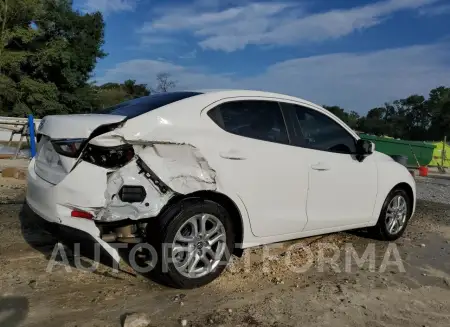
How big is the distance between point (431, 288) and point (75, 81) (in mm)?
33236

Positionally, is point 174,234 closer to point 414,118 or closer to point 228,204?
point 228,204

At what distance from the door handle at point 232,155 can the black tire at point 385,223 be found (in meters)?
2.39

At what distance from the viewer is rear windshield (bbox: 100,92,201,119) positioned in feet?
12.4

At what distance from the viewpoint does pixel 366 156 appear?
5.09 m

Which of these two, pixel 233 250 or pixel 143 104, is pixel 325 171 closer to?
pixel 233 250

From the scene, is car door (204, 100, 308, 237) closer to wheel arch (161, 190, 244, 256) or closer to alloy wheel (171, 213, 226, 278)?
wheel arch (161, 190, 244, 256)

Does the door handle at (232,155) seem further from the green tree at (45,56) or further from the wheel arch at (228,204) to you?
the green tree at (45,56)

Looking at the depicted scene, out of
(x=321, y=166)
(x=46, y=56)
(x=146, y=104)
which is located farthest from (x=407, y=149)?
(x=46, y=56)

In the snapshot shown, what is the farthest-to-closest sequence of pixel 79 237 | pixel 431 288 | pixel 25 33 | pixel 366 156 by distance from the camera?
pixel 25 33
pixel 366 156
pixel 431 288
pixel 79 237

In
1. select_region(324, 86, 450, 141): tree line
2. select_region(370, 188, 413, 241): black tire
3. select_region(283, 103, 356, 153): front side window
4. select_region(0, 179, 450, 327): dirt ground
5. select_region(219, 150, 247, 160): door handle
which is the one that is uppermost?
select_region(324, 86, 450, 141): tree line

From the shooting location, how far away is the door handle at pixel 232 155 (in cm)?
382

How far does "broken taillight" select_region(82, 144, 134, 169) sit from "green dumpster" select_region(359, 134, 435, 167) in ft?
57.1

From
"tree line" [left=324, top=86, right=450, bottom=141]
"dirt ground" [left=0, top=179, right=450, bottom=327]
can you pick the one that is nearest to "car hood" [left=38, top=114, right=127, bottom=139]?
"dirt ground" [left=0, top=179, right=450, bottom=327]

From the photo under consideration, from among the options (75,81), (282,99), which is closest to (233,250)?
(282,99)
